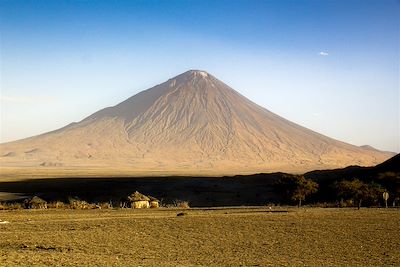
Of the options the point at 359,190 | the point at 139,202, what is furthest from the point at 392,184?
the point at 139,202

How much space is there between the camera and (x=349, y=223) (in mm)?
26094

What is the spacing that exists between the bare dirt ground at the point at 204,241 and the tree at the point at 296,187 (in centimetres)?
1195

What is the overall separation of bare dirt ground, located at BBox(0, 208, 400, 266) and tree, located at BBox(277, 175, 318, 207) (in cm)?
1195

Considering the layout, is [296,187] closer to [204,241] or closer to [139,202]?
[139,202]

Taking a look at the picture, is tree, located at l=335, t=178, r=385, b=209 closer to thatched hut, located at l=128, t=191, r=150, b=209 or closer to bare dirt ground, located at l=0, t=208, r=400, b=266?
bare dirt ground, located at l=0, t=208, r=400, b=266

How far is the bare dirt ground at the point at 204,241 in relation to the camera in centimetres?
1623

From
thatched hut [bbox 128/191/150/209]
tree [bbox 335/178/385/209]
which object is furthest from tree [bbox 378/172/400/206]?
thatched hut [bbox 128/191/150/209]

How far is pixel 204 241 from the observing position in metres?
Result: 20.3

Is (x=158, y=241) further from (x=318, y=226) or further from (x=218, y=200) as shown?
(x=218, y=200)

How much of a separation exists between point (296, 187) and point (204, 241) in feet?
72.9

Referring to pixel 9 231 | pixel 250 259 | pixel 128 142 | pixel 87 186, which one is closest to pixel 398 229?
pixel 250 259

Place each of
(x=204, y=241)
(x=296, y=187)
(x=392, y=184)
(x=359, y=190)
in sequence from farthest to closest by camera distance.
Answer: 1. (x=392, y=184)
2. (x=296, y=187)
3. (x=359, y=190)
4. (x=204, y=241)

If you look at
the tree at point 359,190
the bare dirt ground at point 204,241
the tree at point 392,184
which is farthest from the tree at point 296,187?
the bare dirt ground at point 204,241

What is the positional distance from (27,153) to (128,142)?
33867mm
